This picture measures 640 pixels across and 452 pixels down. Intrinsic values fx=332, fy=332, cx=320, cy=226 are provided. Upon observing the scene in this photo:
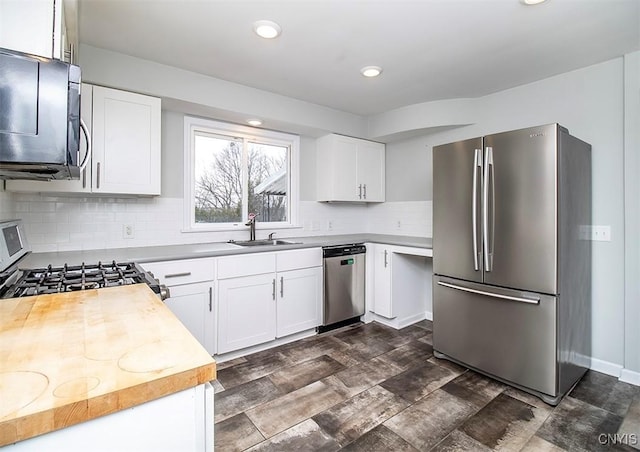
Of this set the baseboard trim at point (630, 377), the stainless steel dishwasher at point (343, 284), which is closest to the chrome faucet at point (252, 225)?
the stainless steel dishwasher at point (343, 284)

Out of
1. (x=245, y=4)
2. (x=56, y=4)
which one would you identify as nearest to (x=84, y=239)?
(x=56, y=4)

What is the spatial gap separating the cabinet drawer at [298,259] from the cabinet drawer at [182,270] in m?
0.64

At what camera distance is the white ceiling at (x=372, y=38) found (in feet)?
6.28

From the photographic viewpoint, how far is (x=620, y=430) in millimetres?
1876

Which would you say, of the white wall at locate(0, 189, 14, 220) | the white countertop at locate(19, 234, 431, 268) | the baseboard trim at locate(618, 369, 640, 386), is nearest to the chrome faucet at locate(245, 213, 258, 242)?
the white countertop at locate(19, 234, 431, 268)

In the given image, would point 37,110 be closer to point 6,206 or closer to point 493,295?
point 6,206

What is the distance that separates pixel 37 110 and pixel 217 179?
7.77 feet

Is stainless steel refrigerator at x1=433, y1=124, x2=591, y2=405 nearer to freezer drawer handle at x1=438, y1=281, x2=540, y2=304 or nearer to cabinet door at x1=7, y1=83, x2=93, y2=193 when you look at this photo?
freezer drawer handle at x1=438, y1=281, x2=540, y2=304

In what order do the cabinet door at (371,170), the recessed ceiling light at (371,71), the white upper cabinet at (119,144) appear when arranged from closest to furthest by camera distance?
the white upper cabinet at (119,144) → the recessed ceiling light at (371,71) → the cabinet door at (371,170)

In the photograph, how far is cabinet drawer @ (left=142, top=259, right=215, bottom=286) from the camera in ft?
7.73

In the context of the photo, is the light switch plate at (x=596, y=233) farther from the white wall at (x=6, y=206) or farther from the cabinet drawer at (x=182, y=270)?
the white wall at (x=6, y=206)

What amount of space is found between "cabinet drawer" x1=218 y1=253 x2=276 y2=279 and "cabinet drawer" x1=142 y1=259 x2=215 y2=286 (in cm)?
9

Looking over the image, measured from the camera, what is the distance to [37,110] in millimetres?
999

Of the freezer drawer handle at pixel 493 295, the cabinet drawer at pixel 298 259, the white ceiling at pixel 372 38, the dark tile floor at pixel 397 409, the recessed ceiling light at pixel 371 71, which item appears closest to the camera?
the dark tile floor at pixel 397 409
